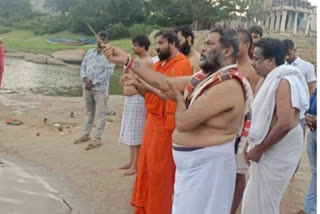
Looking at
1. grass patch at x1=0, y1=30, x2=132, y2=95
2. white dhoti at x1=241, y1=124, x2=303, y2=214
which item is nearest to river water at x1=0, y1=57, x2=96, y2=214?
white dhoti at x1=241, y1=124, x2=303, y2=214

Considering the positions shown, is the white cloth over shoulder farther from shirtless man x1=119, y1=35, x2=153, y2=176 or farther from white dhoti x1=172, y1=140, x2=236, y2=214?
shirtless man x1=119, y1=35, x2=153, y2=176

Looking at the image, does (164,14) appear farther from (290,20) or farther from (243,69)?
(243,69)

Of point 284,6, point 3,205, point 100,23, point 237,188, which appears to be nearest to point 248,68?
point 237,188

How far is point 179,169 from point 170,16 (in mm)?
39964

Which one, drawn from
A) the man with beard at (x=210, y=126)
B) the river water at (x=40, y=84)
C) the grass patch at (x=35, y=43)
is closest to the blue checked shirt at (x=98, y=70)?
the man with beard at (x=210, y=126)

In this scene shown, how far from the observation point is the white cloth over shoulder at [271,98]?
315 centimetres

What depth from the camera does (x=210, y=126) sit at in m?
2.65

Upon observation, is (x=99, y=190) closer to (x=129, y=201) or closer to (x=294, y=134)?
(x=129, y=201)

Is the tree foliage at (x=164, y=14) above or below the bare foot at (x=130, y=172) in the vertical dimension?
above

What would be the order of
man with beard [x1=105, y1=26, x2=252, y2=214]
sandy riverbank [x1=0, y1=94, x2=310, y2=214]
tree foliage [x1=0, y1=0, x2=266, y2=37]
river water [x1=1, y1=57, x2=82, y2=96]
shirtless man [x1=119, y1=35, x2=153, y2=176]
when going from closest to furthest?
man with beard [x1=105, y1=26, x2=252, y2=214] < sandy riverbank [x1=0, y1=94, x2=310, y2=214] < shirtless man [x1=119, y1=35, x2=153, y2=176] < river water [x1=1, y1=57, x2=82, y2=96] < tree foliage [x1=0, y1=0, x2=266, y2=37]

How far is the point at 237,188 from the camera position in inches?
157

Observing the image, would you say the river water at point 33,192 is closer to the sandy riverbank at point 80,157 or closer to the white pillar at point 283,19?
the sandy riverbank at point 80,157

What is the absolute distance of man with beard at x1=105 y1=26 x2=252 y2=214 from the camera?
260 centimetres

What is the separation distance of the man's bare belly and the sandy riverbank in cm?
190
